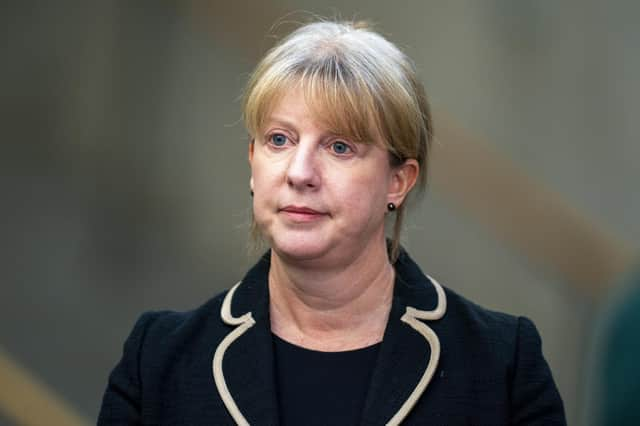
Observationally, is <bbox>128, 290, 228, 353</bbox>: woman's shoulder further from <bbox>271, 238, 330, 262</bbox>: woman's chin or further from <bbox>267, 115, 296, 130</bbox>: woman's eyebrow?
<bbox>267, 115, 296, 130</bbox>: woman's eyebrow

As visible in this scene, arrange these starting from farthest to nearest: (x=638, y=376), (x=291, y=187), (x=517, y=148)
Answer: (x=517, y=148) < (x=638, y=376) < (x=291, y=187)

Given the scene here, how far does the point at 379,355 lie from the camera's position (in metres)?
2.64

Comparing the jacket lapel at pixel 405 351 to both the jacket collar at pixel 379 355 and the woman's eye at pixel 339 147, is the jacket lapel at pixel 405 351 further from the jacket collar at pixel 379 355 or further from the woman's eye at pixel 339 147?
the woman's eye at pixel 339 147

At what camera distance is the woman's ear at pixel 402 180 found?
2.69 m

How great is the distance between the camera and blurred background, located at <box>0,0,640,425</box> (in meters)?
4.10

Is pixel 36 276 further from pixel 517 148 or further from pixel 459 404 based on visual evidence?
pixel 459 404

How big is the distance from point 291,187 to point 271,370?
1.37 ft

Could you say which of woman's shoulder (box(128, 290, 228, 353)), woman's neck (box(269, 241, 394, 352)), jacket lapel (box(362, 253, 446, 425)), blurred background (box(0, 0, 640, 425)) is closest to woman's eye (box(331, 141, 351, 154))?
woman's neck (box(269, 241, 394, 352))

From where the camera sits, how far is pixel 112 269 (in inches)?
164

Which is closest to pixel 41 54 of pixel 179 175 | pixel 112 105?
pixel 112 105

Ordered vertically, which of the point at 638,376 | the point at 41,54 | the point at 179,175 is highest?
the point at 41,54

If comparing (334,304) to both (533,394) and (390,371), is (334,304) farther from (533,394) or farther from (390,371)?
(533,394)

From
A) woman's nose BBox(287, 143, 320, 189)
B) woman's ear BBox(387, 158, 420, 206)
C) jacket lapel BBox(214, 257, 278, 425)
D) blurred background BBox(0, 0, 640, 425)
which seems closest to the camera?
woman's nose BBox(287, 143, 320, 189)

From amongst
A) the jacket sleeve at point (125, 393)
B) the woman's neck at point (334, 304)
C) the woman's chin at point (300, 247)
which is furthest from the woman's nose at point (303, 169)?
the jacket sleeve at point (125, 393)
